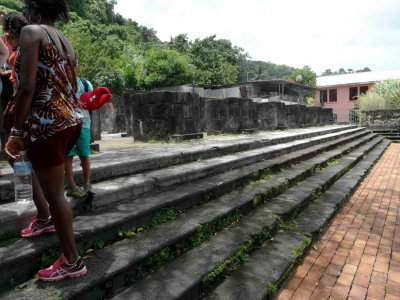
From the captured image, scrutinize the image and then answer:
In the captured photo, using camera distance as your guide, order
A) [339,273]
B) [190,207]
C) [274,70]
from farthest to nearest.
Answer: [274,70] < [190,207] < [339,273]

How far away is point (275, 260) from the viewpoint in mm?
2592

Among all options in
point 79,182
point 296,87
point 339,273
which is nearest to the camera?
point 339,273

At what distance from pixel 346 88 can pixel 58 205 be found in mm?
41889

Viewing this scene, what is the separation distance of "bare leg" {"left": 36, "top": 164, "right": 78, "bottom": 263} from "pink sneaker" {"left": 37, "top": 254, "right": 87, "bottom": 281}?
4 cm

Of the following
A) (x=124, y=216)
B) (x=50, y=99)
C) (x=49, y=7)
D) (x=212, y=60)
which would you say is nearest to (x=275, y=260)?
(x=124, y=216)

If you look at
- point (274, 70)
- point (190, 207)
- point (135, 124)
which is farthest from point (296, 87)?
point (274, 70)

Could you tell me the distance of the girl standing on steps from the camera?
162cm

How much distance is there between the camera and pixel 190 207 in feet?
10.5

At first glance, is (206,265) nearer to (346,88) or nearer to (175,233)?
(175,233)

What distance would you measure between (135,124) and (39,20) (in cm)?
549

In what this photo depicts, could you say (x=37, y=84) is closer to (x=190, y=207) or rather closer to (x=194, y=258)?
(x=194, y=258)

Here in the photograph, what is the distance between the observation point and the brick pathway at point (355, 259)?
2373 mm

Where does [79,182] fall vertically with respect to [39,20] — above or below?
below

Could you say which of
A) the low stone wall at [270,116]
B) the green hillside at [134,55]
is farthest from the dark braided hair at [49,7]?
the green hillside at [134,55]
